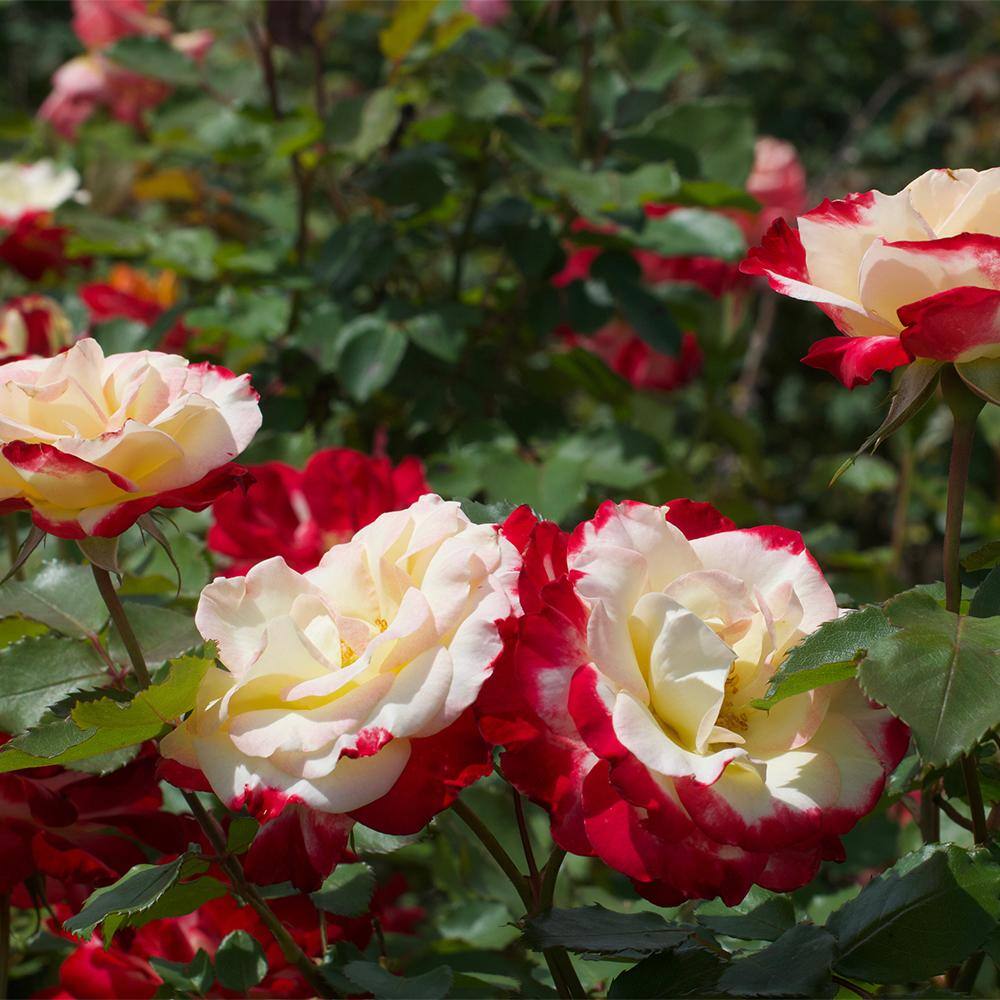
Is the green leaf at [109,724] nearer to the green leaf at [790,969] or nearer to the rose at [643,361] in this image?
the green leaf at [790,969]

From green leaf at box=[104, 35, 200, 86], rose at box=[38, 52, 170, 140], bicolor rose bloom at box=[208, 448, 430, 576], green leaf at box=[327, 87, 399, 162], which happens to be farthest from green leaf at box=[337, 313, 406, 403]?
rose at box=[38, 52, 170, 140]

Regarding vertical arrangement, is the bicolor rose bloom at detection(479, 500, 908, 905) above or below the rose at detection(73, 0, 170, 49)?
above

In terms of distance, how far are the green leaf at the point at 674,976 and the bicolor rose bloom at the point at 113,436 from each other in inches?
10.5

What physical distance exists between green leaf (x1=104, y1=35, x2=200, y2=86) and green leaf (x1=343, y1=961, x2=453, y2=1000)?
1160mm

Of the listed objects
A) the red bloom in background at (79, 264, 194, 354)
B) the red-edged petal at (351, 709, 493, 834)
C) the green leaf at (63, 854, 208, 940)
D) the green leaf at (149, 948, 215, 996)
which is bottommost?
the red bloom in background at (79, 264, 194, 354)

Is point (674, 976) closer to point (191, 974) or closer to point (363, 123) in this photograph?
point (191, 974)

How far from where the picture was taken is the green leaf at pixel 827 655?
1.53 ft

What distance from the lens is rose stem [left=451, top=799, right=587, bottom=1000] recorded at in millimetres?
538

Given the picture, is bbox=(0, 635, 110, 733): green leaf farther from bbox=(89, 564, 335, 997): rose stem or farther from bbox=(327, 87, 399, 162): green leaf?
bbox=(327, 87, 399, 162): green leaf

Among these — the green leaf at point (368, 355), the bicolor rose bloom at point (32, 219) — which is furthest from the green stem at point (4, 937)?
the bicolor rose bloom at point (32, 219)

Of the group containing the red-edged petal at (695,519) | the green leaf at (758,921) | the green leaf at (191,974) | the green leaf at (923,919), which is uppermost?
the red-edged petal at (695,519)

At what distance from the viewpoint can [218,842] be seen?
0.58 meters

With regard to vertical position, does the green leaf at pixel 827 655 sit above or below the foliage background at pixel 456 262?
above

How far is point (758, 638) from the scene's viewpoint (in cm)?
50
